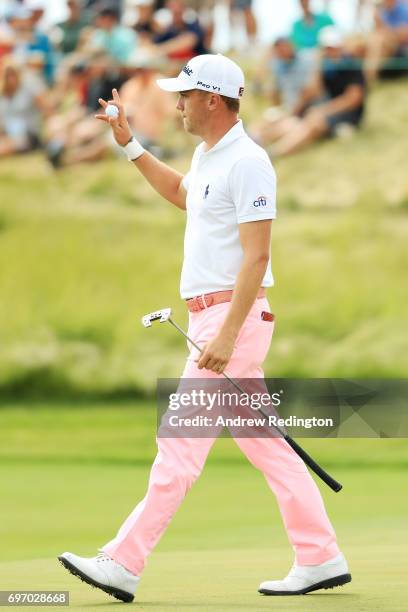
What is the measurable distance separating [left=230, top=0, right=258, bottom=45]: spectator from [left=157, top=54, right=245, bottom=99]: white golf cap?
34.2ft

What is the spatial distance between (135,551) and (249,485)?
17.3 ft

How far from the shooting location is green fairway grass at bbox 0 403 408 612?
484cm

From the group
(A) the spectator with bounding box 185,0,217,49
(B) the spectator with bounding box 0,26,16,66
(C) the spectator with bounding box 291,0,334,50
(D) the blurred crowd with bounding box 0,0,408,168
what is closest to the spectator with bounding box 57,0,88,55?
(D) the blurred crowd with bounding box 0,0,408,168

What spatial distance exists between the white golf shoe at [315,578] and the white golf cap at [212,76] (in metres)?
1.61

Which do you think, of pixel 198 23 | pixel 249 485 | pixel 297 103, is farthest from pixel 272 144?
pixel 249 485

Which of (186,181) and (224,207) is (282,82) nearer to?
(186,181)

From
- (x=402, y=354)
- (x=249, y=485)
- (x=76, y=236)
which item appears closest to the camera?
(x=249, y=485)

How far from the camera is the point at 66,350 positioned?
14922 mm

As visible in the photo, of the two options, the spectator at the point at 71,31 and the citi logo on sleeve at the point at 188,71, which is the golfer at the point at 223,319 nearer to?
the citi logo on sleeve at the point at 188,71

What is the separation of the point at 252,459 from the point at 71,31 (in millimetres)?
10916

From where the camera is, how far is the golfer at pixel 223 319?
4.61 m

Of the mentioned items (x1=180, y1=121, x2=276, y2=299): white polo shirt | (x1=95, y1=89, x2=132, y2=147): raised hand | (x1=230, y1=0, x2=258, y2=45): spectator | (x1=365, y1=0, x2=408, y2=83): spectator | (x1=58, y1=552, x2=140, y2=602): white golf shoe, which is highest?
(x1=230, y1=0, x2=258, y2=45): spectator

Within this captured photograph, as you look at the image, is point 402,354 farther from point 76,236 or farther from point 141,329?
point 76,236

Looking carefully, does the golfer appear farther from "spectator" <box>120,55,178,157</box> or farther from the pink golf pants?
"spectator" <box>120,55,178,157</box>
